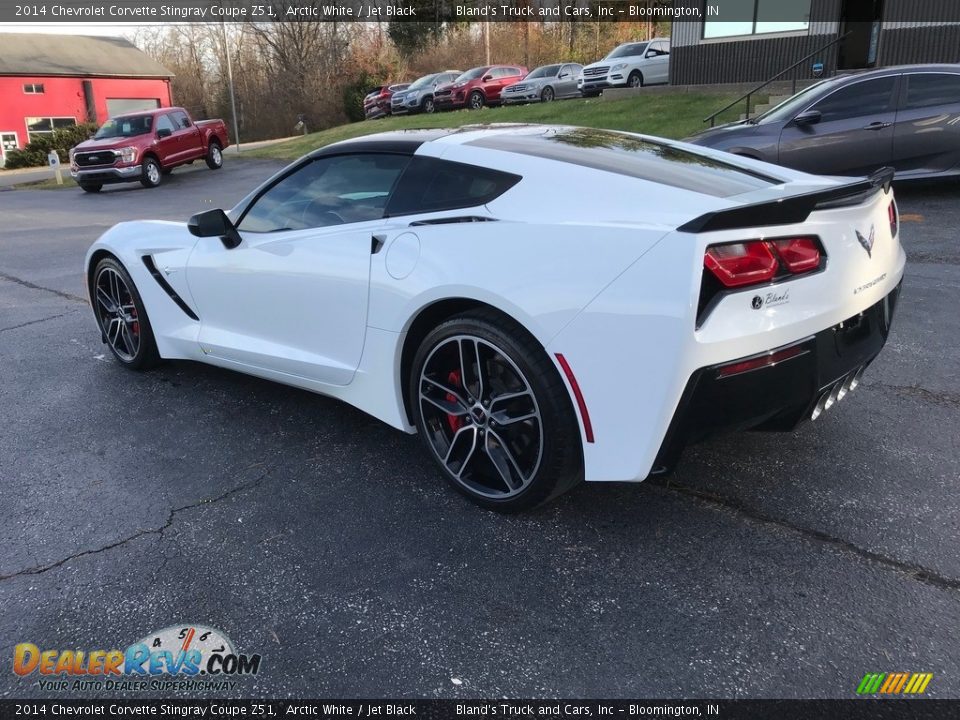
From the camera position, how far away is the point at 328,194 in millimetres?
3684

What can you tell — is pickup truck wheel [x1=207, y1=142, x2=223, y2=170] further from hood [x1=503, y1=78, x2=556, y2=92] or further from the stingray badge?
the stingray badge

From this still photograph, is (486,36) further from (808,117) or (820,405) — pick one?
(820,405)

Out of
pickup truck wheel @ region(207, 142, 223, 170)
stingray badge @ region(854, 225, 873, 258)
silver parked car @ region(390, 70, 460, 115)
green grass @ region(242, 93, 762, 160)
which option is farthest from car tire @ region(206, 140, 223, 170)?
stingray badge @ region(854, 225, 873, 258)

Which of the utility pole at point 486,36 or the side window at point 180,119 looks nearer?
the side window at point 180,119

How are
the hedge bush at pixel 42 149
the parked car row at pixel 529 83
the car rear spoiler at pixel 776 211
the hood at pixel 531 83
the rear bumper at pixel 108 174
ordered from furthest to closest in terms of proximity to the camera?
the hedge bush at pixel 42 149 < the hood at pixel 531 83 < the parked car row at pixel 529 83 < the rear bumper at pixel 108 174 < the car rear spoiler at pixel 776 211

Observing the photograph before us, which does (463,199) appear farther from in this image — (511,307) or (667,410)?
(667,410)

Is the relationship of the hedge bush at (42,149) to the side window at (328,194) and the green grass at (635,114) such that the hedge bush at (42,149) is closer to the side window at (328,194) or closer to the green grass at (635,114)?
the green grass at (635,114)

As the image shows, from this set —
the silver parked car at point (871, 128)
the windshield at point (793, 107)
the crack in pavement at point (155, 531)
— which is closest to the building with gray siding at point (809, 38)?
the windshield at point (793, 107)

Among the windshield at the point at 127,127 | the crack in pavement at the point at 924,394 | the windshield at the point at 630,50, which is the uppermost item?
the windshield at the point at 630,50

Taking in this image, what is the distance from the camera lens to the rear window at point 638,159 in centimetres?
294

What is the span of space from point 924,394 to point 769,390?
2.00m

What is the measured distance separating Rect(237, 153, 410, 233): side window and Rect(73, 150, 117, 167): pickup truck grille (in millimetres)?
16730

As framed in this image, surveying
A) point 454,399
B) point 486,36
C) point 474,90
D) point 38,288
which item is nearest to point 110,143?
point 38,288

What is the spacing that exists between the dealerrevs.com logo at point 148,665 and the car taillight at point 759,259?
1.88m
